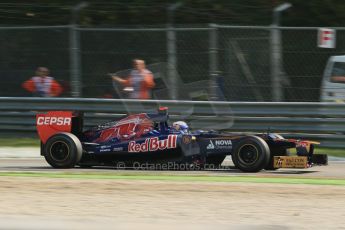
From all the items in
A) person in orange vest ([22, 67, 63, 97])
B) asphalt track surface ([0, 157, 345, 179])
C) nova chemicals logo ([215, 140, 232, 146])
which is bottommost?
asphalt track surface ([0, 157, 345, 179])

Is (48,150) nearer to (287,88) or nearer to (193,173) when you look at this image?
(193,173)

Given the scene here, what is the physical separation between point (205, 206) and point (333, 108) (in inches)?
266

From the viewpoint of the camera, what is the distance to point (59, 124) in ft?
38.0

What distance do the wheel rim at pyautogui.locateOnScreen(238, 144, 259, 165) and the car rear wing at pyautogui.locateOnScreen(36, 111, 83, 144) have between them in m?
2.55

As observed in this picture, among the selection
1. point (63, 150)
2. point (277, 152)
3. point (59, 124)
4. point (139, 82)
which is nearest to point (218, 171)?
point (277, 152)

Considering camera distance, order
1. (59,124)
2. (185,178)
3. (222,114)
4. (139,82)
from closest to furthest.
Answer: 1. (185,178)
2. (59,124)
3. (139,82)
4. (222,114)

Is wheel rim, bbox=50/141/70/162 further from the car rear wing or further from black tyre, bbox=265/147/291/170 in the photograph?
black tyre, bbox=265/147/291/170

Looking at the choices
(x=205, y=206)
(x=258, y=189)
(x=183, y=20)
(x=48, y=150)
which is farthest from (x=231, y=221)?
(x=183, y=20)

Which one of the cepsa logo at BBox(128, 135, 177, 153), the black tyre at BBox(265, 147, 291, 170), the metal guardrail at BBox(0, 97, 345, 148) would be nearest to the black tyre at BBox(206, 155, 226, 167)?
the cepsa logo at BBox(128, 135, 177, 153)

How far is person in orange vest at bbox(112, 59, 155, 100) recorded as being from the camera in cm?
1413

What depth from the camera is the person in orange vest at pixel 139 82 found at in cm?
1413

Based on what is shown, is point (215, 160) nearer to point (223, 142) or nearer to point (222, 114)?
point (223, 142)

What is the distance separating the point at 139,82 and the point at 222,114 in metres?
1.67

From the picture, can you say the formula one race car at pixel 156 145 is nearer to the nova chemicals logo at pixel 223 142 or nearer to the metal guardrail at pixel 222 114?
the nova chemicals logo at pixel 223 142
